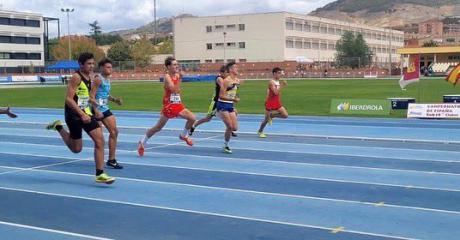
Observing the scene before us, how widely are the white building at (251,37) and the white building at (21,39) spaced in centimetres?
2389

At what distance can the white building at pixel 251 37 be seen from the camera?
101 meters

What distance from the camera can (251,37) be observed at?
10231 cm

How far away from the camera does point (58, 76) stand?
73500 mm

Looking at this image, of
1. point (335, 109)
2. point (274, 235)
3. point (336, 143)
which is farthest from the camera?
point (335, 109)

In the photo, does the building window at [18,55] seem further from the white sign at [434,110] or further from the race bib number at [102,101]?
the race bib number at [102,101]

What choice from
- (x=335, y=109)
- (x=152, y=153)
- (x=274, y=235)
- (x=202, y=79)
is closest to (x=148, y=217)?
(x=274, y=235)

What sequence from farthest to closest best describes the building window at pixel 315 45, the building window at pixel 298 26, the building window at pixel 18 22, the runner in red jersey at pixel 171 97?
the building window at pixel 315 45
the building window at pixel 298 26
the building window at pixel 18 22
the runner in red jersey at pixel 171 97

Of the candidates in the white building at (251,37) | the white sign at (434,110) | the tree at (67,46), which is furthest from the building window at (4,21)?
the white sign at (434,110)

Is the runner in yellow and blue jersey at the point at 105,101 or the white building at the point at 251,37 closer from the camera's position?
the runner in yellow and blue jersey at the point at 105,101

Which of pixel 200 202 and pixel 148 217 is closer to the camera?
pixel 148 217

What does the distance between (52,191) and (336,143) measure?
23.1 ft

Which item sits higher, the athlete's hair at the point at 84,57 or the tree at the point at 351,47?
the tree at the point at 351,47

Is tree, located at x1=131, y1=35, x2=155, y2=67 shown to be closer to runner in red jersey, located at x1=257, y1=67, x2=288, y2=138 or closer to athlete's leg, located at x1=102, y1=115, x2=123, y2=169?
runner in red jersey, located at x1=257, y1=67, x2=288, y2=138

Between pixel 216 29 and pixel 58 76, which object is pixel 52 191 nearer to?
pixel 58 76
